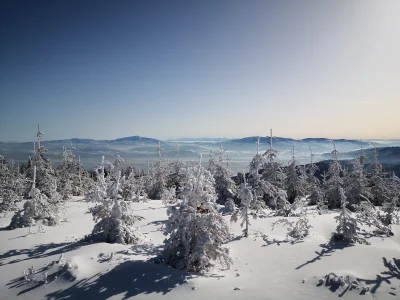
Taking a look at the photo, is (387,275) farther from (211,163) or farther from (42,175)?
(42,175)

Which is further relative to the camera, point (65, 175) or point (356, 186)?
point (65, 175)

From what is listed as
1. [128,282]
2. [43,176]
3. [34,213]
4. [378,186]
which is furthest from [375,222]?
[43,176]

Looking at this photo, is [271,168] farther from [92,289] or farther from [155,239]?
[92,289]

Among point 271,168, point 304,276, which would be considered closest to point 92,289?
point 304,276

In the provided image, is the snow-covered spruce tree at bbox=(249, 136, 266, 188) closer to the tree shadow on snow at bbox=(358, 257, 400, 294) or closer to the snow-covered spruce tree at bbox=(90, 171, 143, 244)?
the tree shadow on snow at bbox=(358, 257, 400, 294)

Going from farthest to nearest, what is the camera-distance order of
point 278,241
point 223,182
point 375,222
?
point 223,182
point 375,222
point 278,241

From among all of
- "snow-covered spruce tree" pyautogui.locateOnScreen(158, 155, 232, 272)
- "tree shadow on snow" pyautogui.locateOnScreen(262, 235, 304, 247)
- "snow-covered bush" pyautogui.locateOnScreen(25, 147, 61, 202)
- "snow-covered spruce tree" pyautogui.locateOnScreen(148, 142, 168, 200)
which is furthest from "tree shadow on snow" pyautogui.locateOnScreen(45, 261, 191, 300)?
"snow-covered spruce tree" pyautogui.locateOnScreen(148, 142, 168, 200)

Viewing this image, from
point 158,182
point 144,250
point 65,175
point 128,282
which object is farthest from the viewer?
point 158,182
